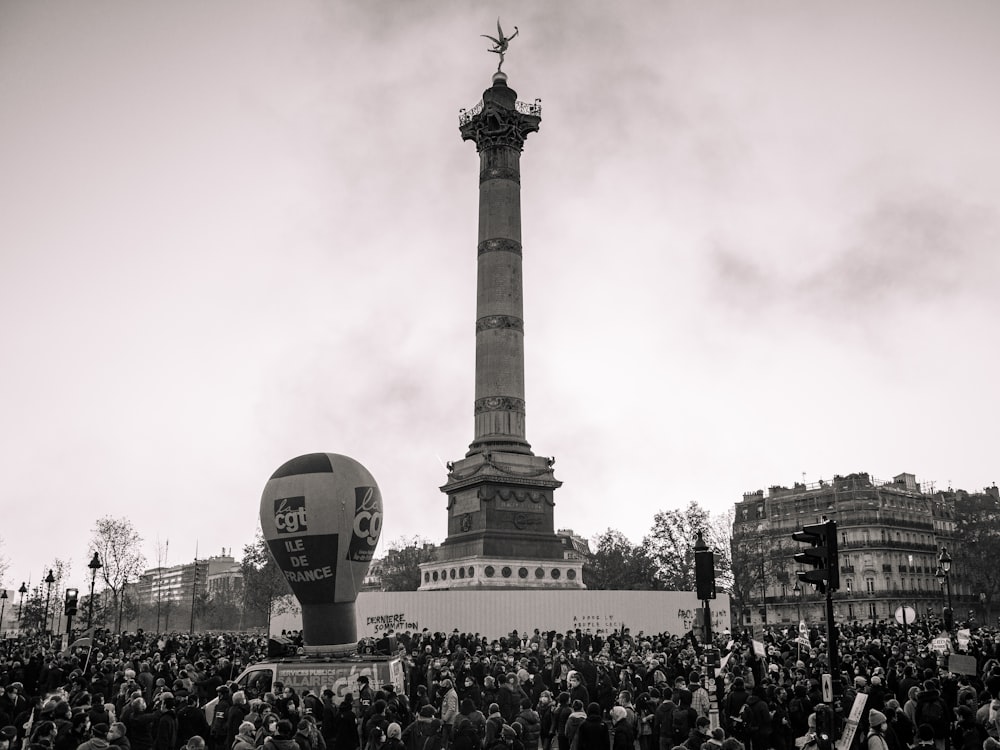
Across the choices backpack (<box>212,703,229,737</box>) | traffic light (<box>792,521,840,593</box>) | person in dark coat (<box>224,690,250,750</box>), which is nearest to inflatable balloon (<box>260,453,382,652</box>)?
backpack (<box>212,703,229,737</box>)

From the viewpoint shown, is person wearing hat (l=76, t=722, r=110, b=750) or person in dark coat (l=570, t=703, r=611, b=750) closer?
person wearing hat (l=76, t=722, r=110, b=750)

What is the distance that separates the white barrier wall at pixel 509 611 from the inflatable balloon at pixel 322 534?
60.0ft

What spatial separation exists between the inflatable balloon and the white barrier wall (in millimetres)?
18299

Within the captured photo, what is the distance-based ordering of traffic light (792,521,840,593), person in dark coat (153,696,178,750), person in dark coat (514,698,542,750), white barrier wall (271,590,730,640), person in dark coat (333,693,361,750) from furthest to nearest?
white barrier wall (271,590,730,640) < person in dark coat (333,693,361,750) < person in dark coat (514,698,542,750) < person in dark coat (153,696,178,750) < traffic light (792,521,840,593)

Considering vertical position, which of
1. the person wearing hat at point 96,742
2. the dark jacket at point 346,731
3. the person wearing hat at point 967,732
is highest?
the person wearing hat at point 96,742

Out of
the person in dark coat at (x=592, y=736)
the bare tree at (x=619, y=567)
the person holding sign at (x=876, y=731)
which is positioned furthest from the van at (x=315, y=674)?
the bare tree at (x=619, y=567)

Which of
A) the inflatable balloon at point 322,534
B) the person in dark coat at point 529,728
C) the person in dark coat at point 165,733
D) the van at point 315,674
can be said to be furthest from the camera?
the inflatable balloon at point 322,534

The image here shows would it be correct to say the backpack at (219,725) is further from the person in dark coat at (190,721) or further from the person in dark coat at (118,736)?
the person in dark coat at (118,736)

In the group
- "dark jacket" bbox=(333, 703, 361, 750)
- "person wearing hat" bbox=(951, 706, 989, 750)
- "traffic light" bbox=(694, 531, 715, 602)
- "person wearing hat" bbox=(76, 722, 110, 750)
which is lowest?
"dark jacket" bbox=(333, 703, 361, 750)

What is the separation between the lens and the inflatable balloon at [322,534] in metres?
22.2

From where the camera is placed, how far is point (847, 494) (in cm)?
8494

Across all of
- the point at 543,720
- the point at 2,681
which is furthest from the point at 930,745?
the point at 2,681

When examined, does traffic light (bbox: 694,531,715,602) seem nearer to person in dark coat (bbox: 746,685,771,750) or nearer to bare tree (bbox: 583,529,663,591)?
person in dark coat (bbox: 746,685,771,750)

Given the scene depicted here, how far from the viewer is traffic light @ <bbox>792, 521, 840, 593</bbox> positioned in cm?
1252
